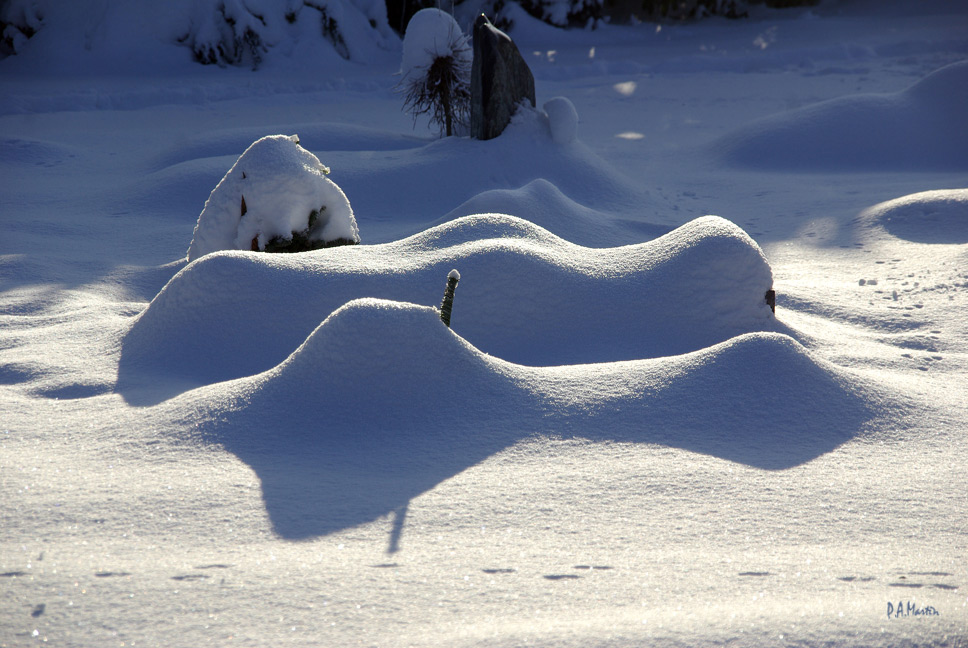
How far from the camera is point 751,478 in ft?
6.75

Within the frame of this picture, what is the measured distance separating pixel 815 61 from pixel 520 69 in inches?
257

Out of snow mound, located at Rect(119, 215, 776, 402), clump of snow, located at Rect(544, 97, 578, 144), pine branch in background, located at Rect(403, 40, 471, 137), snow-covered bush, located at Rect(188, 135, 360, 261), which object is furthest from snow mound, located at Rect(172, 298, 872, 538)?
pine branch in background, located at Rect(403, 40, 471, 137)

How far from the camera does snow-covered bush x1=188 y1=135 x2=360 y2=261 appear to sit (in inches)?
144

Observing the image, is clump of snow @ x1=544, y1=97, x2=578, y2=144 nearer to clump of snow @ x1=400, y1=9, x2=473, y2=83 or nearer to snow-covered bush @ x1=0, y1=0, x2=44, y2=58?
clump of snow @ x1=400, y1=9, x2=473, y2=83

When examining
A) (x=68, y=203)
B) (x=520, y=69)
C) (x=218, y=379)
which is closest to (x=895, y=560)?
(x=218, y=379)

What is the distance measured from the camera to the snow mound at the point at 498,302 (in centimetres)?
299

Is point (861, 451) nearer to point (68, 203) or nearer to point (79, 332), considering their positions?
point (79, 332)

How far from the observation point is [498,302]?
306 cm

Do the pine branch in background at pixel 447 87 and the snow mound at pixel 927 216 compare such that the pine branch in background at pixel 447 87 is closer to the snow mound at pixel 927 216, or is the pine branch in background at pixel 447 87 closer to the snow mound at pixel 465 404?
the snow mound at pixel 927 216

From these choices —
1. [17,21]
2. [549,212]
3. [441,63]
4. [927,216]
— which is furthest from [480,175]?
[17,21]

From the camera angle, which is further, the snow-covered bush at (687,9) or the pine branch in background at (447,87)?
the snow-covered bush at (687,9)

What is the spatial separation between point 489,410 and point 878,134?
5985 millimetres

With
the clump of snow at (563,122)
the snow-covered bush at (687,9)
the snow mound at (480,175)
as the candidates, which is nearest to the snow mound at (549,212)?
the snow mound at (480,175)

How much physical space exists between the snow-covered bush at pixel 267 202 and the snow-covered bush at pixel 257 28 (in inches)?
333
